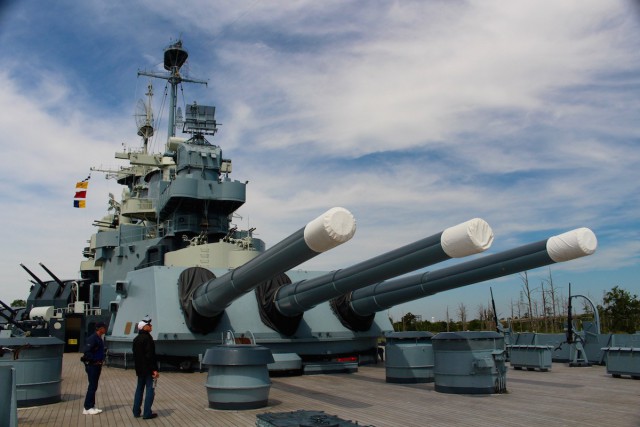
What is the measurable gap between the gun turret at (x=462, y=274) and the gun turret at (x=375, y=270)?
1425 mm

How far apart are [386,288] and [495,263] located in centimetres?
308

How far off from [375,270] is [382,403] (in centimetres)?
168

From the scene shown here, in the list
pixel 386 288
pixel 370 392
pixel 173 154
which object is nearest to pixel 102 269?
pixel 173 154

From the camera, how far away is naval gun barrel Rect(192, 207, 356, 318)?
5051mm

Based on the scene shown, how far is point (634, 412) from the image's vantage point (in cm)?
646

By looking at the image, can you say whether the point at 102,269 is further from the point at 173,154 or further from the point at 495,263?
the point at 495,263

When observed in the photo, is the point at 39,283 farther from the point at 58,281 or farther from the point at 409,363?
the point at 409,363

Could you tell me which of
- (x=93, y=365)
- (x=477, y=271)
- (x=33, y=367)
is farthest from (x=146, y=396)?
(x=477, y=271)

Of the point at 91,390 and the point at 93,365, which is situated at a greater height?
the point at 93,365

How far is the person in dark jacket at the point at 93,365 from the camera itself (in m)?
6.79

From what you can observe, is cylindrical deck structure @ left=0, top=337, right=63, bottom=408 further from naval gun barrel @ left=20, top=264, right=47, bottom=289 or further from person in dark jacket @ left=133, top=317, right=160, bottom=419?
naval gun barrel @ left=20, top=264, right=47, bottom=289

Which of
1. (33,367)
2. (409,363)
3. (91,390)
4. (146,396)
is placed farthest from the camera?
(409,363)

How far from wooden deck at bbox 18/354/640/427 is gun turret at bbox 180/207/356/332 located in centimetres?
138

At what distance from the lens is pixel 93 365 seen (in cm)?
693
